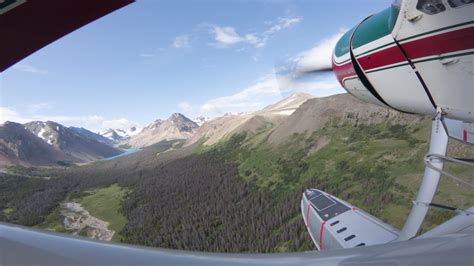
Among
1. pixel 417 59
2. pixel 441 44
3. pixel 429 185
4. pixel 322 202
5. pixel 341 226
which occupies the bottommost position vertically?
pixel 322 202

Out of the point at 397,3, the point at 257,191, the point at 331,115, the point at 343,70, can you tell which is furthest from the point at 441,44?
the point at 331,115

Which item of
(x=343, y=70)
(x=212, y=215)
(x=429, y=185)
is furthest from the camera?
(x=212, y=215)

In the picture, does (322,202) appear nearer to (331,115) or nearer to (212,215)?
(212,215)

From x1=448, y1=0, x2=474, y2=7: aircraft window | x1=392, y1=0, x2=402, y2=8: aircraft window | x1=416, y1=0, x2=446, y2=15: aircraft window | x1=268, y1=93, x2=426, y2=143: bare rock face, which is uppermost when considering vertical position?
x1=392, y1=0, x2=402, y2=8: aircraft window

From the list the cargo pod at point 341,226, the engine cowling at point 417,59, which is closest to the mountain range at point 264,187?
the cargo pod at point 341,226

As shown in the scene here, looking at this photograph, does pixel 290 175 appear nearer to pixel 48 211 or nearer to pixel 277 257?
pixel 48 211

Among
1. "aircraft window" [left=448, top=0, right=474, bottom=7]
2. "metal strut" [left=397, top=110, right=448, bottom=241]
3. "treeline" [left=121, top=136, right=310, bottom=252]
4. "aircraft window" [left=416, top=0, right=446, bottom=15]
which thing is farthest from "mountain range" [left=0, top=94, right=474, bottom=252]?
"aircraft window" [left=448, top=0, right=474, bottom=7]

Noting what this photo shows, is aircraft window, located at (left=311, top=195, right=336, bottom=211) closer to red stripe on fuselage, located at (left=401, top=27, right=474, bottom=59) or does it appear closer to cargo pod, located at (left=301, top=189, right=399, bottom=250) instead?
cargo pod, located at (left=301, top=189, right=399, bottom=250)

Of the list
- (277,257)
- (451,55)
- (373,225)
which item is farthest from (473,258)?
(373,225)
